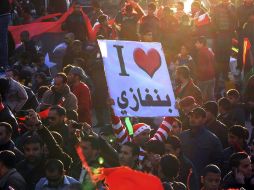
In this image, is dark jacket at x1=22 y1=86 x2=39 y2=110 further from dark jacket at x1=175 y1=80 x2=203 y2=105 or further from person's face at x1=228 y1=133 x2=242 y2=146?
person's face at x1=228 y1=133 x2=242 y2=146

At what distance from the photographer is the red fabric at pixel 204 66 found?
1791 cm

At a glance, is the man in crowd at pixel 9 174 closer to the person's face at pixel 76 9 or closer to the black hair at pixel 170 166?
the black hair at pixel 170 166

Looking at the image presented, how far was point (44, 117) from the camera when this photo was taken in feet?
42.7

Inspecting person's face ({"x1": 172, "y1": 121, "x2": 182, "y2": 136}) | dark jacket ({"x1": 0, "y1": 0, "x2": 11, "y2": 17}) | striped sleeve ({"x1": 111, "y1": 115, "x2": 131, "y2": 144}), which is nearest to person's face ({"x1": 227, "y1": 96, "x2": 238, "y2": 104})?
person's face ({"x1": 172, "y1": 121, "x2": 182, "y2": 136})

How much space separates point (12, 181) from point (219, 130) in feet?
11.8

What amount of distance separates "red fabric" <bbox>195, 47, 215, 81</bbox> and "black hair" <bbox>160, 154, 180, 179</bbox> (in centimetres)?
787

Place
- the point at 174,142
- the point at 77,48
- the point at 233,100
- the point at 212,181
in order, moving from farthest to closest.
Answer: the point at 77,48 → the point at 233,100 → the point at 174,142 → the point at 212,181

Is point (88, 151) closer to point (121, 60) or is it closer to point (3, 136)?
point (3, 136)

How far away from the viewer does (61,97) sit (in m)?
13.8

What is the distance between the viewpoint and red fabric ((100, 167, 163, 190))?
30.6 ft

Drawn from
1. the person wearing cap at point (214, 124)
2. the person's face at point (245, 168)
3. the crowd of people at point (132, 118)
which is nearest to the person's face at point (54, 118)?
the crowd of people at point (132, 118)

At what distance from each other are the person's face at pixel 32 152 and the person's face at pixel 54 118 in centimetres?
149

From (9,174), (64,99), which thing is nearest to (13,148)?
(9,174)

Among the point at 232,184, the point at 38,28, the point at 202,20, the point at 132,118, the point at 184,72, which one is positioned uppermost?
the point at 184,72
